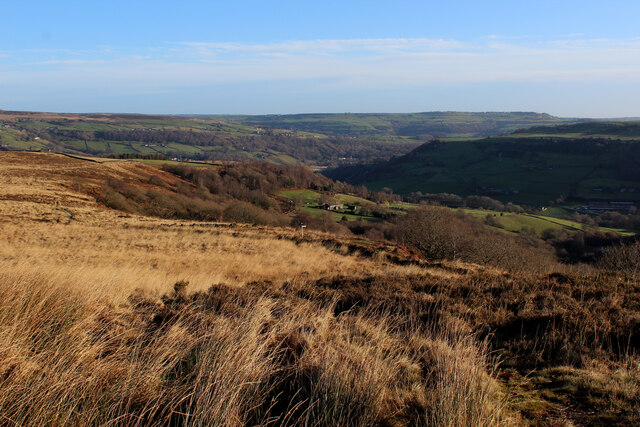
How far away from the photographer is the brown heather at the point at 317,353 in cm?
308

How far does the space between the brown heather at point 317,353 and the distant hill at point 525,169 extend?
106003 millimetres

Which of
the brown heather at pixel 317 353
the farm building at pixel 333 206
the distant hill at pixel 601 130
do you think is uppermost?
the distant hill at pixel 601 130

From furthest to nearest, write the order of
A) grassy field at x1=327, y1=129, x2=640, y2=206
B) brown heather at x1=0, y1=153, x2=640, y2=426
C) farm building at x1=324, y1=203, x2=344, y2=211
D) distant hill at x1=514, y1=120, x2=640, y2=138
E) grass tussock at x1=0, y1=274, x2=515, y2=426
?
distant hill at x1=514, y1=120, x2=640, y2=138 → grassy field at x1=327, y1=129, x2=640, y2=206 → farm building at x1=324, y1=203, x2=344, y2=211 → brown heather at x1=0, y1=153, x2=640, y2=426 → grass tussock at x1=0, y1=274, x2=515, y2=426

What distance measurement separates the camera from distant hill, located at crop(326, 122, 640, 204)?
104625 mm

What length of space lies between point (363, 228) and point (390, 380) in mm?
45717

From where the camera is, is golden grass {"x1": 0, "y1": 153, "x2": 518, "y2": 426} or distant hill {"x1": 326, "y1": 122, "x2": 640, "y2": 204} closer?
golden grass {"x1": 0, "y1": 153, "x2": 518, "y2": 426}

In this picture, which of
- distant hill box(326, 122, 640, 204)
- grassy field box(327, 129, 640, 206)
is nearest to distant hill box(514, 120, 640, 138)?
distant hill box(326, 122, 640, 204)

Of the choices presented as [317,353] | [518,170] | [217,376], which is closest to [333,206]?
[317,353]

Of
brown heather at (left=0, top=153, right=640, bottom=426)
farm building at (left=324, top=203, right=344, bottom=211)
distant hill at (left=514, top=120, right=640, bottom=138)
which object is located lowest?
farm building at (left=324, top=203, right=344, bottom=211)

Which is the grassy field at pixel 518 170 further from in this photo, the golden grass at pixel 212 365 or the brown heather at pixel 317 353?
the golden grass at pixel 212 365

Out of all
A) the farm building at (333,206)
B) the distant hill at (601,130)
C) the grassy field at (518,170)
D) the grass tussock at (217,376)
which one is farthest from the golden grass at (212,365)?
the distant hill at (601,130)

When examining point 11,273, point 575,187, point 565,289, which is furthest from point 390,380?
point 575,187

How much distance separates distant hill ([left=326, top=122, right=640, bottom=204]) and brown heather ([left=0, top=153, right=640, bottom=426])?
106 m

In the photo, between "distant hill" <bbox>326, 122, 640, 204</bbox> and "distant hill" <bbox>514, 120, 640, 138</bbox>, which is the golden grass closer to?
"distant hill" <bbox>326, 122, 640, 204</bbox>
